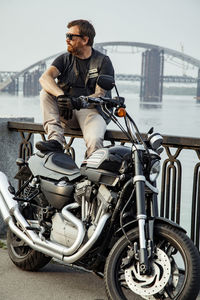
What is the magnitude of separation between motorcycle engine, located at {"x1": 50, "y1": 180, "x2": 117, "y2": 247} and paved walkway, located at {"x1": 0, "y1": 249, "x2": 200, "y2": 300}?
0.34 m

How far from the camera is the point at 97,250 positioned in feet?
10.8

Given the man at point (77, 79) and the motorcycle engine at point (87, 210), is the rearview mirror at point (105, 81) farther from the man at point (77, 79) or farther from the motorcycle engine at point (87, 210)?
the man at point (77, 79)

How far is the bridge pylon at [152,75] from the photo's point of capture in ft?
96.4

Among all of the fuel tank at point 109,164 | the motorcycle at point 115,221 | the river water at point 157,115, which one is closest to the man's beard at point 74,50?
the motorcycle at point 115,221

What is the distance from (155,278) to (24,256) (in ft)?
4.18

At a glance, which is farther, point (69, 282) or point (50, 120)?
point (50, 120)

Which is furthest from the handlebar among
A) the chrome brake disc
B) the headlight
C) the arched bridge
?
the arched bridge

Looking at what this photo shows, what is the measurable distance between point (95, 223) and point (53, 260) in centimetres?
107

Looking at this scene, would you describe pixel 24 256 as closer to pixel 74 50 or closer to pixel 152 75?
pixel 74 50

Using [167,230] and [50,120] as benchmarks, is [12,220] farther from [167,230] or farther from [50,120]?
[167,230]

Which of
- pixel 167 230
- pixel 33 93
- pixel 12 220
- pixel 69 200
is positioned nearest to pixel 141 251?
pixel 167 230

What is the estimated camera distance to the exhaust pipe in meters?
3.22

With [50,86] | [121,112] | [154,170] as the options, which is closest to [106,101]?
[121,112]

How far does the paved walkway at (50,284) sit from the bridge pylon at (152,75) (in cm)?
2290
